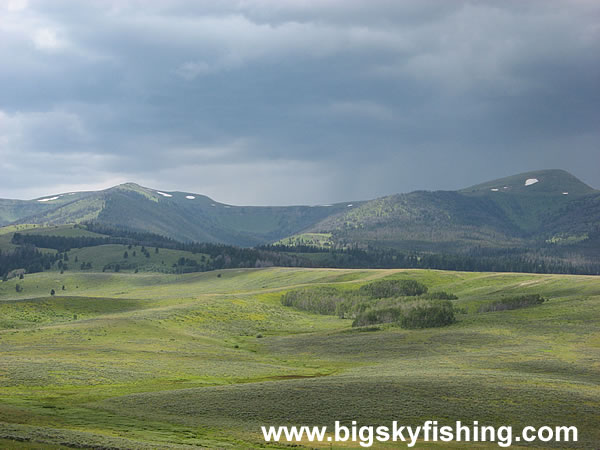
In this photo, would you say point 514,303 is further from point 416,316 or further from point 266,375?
point 266,375

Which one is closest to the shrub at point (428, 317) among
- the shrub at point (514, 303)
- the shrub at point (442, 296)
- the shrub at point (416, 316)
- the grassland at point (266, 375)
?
the shrub at point (416, 316)

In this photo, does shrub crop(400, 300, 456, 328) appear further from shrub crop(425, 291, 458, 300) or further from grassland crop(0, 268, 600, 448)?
shrub crop(425, 291, 458, 300)

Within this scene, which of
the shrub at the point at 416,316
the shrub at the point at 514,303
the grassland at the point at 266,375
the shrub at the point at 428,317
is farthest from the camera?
the shrub at the point at 514,303

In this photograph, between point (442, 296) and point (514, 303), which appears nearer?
point (514, 303)

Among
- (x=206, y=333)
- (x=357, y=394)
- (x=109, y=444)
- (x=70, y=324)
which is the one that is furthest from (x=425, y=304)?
(x=109, y=444)

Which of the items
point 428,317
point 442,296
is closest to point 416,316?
point 428,317

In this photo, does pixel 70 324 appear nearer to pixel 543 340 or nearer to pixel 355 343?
pixel 355 343

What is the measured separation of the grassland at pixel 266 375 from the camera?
4734 centimetres

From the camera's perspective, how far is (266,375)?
251 ft

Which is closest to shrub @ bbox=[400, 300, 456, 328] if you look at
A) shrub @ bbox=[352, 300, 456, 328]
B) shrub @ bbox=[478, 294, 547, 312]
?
shrub @ bbox=[352, 300, 456, 328]

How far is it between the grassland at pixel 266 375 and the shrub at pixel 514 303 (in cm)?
446

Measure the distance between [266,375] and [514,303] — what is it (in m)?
90.8

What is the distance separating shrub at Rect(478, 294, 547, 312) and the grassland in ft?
14.6

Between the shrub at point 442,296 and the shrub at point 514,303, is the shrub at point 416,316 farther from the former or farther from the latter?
the shrub at point 442,296
